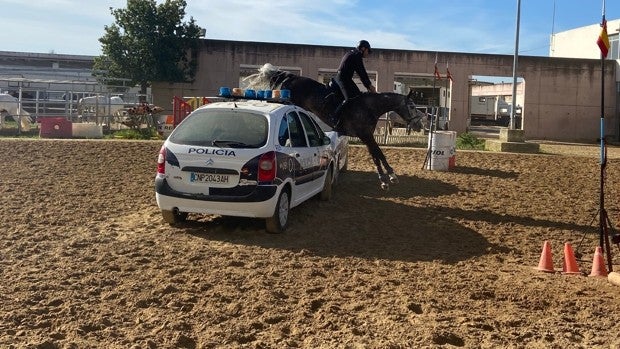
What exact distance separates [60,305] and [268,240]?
3.02 m

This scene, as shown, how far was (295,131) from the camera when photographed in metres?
8.78

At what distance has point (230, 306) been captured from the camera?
508 cm

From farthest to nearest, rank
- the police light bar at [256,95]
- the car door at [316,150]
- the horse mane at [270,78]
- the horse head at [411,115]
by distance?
the horse mane at [270,78]
the horse head at [411,115]
the police light bar at [256,95]
the car door at [316,150]

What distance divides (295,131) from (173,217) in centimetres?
208

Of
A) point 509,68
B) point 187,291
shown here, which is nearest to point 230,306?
point 187,291

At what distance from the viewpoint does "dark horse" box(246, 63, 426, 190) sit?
1118 cm

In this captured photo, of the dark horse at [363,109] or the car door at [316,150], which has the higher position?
the dark horse at [363,109]

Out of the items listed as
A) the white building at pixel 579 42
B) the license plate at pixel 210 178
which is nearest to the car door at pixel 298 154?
the license plate at pixel 210 178

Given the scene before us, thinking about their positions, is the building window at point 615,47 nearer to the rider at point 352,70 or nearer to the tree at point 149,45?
the tree at point 149,45

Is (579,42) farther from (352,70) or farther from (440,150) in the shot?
(352,70)

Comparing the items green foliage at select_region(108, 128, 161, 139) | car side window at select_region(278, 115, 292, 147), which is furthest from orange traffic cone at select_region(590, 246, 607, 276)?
green foliage at select_region(108, 128, 161, 139)

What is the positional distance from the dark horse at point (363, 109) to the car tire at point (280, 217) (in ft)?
11.7

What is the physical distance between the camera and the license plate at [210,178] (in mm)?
7562

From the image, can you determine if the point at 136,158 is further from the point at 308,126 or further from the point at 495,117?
the point at 495,117
